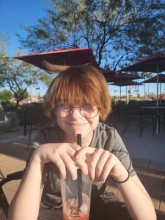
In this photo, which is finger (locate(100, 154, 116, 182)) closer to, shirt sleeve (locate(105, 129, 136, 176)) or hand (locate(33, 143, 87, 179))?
hand (locate(33, 143, 87, 179))

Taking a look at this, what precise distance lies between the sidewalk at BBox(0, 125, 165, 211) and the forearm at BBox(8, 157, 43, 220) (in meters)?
1.49

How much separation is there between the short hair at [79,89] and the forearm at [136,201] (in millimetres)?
352

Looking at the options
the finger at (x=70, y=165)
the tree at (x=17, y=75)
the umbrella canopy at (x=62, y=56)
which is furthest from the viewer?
the tree at (x=17, y=75)

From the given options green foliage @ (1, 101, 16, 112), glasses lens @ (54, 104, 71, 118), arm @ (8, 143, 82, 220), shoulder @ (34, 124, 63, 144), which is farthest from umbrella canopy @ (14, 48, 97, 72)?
green foliage @ (1, 101, 16, 112)

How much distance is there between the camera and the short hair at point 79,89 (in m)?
1.26

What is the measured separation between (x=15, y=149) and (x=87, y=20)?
1140cm

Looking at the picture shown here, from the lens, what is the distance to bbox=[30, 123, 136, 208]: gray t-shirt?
4.57 feet

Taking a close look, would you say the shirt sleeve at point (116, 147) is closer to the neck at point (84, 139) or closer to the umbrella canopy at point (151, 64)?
the neck at point (84, 139)

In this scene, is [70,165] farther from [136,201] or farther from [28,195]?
[136,201]

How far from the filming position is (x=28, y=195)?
1.09 m

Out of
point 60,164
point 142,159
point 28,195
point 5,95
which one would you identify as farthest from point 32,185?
point 5,95

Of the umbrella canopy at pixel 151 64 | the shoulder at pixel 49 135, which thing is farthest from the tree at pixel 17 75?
the shoulder at pixel 49 135

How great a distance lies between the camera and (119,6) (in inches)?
619

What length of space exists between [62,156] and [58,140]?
429mm
